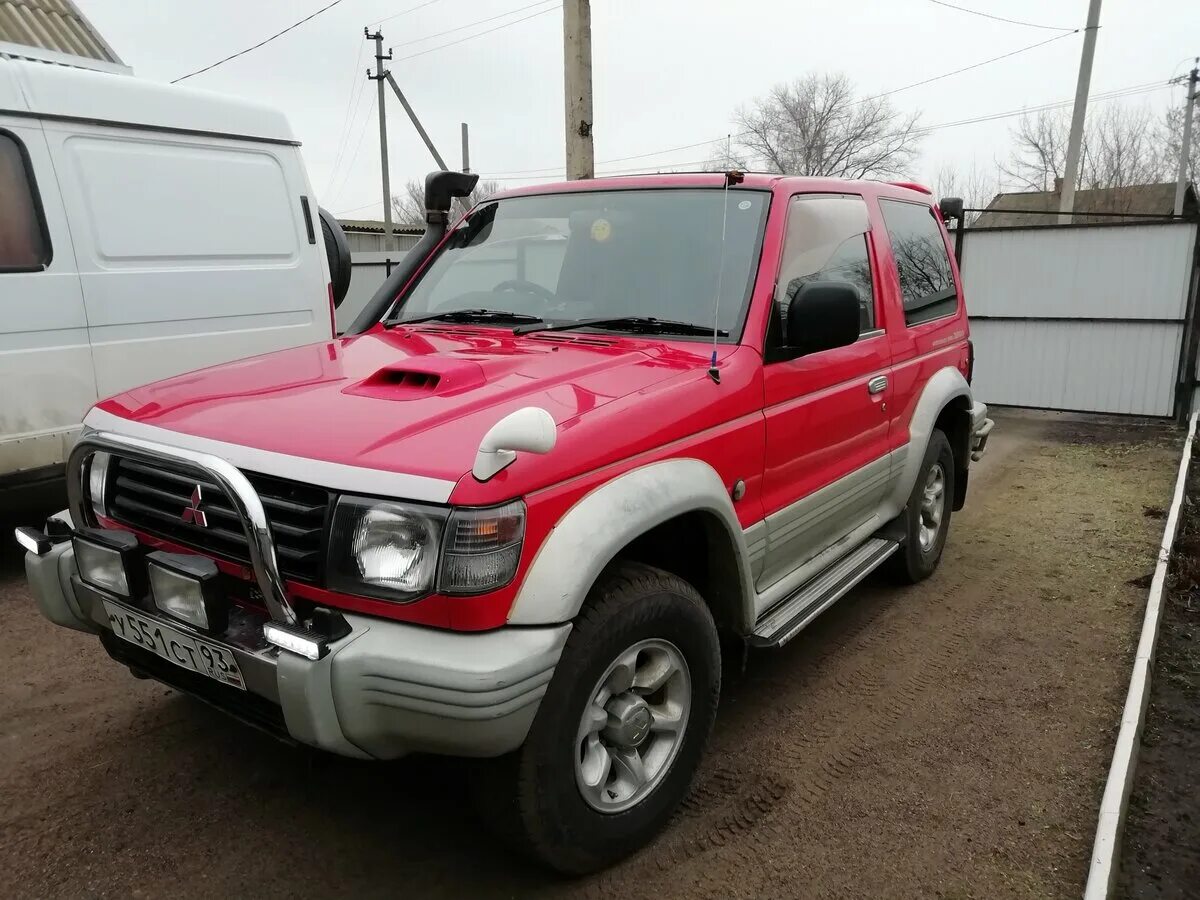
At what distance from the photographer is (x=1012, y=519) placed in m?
6.01

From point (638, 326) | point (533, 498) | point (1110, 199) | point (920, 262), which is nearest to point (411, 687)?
point (533, 498)

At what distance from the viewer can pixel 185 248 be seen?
529cm

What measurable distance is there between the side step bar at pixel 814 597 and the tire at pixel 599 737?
1.13 ft

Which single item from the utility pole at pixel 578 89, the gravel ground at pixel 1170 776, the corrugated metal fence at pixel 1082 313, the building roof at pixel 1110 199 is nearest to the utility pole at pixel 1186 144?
the building roof at pixel 1110 199

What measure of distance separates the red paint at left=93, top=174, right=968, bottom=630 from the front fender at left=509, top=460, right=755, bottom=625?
3 cm

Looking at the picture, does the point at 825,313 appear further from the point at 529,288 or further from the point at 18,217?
the point at 18,217

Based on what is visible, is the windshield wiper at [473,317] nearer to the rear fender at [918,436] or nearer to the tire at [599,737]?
the tire at [599,737]

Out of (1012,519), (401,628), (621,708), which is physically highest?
(401,628)

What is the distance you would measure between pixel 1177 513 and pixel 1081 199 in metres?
46.6

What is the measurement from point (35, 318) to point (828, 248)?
395 cm

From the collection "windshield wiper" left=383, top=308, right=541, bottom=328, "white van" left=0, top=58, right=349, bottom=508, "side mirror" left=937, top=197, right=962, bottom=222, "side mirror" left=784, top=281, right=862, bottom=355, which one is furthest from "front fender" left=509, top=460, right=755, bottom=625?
"side mirror" left=937, top=197, right=962, bottom=222

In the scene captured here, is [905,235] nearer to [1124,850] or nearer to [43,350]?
[1124,850]

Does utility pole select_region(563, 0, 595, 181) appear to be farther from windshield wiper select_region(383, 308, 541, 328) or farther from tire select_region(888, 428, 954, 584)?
windshield wiper select_region(383, 308, 541, 328)

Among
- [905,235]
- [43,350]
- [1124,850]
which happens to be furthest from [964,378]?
[43,350]
